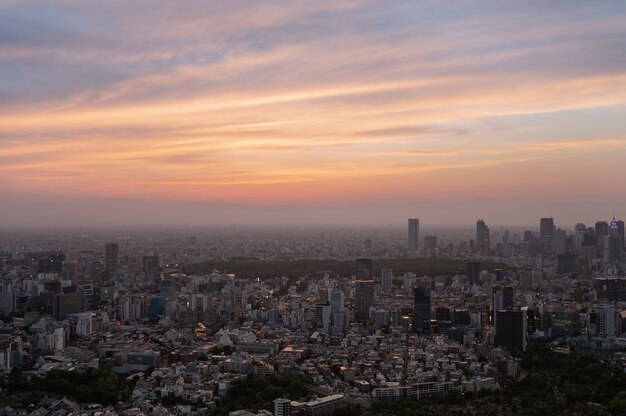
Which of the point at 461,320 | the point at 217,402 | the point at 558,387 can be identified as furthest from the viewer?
the point at 461,320

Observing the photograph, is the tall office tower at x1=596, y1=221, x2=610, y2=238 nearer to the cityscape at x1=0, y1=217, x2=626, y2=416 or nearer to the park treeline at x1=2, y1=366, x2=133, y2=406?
the cityscape at x1=0, y1=217, x2=626, y2=416

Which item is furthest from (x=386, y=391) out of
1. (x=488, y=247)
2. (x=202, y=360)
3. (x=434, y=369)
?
(x=488, y=247)

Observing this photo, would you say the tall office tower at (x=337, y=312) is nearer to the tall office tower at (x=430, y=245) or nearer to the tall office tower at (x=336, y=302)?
the tall office tower at (x=336, y=302)

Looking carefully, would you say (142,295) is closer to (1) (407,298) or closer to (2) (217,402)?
(1) (407,298)

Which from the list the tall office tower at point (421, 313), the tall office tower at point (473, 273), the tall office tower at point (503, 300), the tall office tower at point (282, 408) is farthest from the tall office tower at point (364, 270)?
the tall office tower at point (282, 408)

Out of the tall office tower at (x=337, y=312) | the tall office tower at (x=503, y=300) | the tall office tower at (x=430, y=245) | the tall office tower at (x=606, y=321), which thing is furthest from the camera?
the tall office tower at (x=430, y=245)

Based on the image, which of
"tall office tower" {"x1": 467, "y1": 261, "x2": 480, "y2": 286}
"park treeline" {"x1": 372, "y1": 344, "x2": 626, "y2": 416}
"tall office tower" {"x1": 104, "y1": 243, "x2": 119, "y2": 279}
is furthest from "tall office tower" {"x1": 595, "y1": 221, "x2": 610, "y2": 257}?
"park treeline" {"x1": 372, "y1": 344, "x2": 626, "y2": 416}

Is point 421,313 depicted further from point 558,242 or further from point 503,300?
point 558,242
